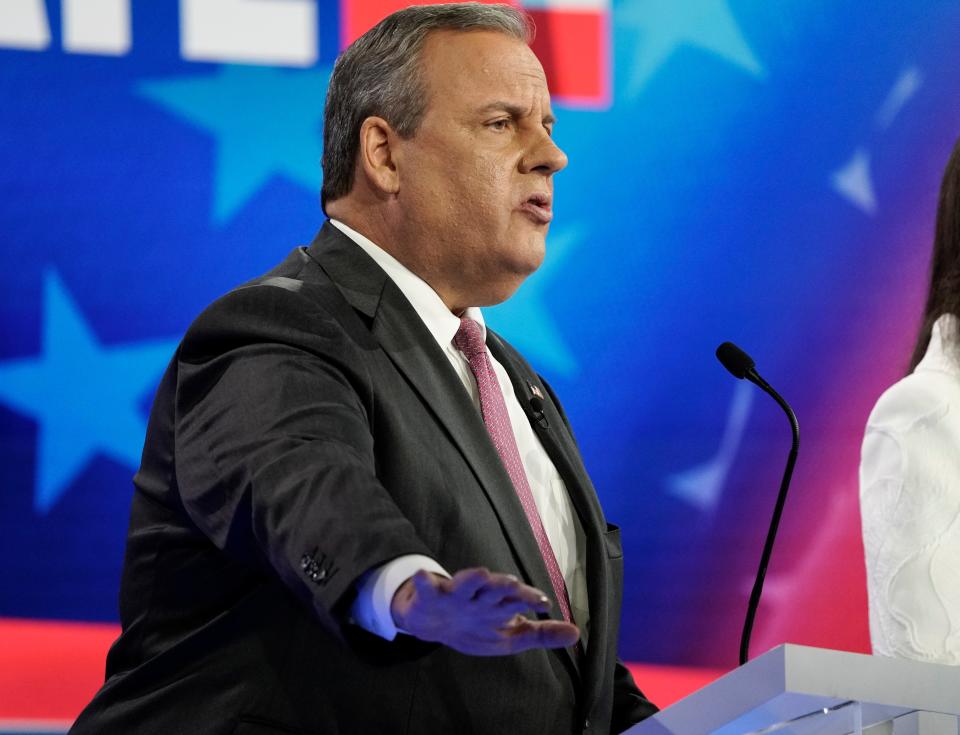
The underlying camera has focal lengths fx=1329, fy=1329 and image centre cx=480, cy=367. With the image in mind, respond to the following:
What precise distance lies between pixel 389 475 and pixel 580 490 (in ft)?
1.50

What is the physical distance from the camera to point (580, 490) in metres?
1.97

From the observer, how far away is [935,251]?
2979mm

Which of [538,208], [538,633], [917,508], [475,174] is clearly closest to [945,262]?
[917,508]

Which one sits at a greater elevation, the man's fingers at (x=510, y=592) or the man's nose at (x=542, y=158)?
the man's nose at (x=542, y=158)

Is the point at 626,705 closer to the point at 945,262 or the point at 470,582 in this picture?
the point at 470,582

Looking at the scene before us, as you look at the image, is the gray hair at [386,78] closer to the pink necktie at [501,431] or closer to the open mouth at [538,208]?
Answer: the open mouth at [538,208]

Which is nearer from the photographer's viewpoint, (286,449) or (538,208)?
(286,449)

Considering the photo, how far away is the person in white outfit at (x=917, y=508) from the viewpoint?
8.49 ft

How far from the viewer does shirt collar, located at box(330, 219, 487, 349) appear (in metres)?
1.94

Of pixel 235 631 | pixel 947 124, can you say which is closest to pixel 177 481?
pixel 235 631

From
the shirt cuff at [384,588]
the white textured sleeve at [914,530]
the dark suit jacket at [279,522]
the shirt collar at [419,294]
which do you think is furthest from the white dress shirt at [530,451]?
the white textured sleeve at [914,530]

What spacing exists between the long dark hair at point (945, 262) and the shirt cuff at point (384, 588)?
2017mm

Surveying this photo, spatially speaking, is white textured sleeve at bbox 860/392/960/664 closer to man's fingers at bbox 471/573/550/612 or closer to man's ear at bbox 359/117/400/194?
man's ear at bbox 359/117/400/194

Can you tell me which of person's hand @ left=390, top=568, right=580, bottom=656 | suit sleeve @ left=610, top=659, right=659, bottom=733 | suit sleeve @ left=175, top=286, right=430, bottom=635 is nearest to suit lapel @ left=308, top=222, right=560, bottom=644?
suit sleeve @ left=175, top=286, right=430, bottom=635
